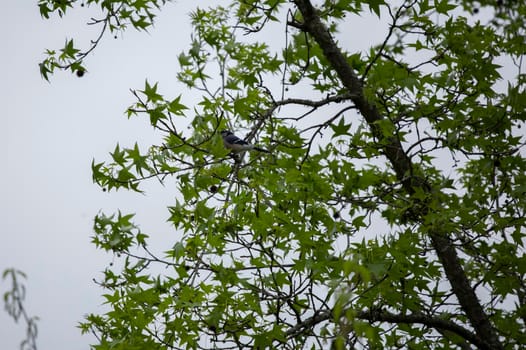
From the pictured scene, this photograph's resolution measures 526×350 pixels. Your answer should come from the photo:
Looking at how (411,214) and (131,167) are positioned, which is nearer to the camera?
(131,167)

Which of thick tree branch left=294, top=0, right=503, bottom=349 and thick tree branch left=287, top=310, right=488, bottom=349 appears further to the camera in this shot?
thick tree branch left=294, top=0, right=503, bottom=349

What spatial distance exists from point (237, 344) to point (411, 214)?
1.87 metres

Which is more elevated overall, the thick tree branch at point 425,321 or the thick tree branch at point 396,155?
the thick tree branch at point 396,155

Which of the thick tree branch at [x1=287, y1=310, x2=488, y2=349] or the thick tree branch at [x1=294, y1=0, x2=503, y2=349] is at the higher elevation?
the thick tree branch at [x1=294, y1=0, x2=503, y2=349]

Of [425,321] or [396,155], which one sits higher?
[396,155]

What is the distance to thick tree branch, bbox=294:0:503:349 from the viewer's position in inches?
199

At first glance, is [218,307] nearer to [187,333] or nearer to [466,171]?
[187,333]

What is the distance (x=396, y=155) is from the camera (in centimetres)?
520

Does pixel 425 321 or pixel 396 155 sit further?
pixel 396 155

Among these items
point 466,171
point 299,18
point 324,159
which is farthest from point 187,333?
point 466,171

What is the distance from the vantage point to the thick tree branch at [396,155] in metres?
5.07

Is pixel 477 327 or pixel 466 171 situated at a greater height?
pixel 466 171

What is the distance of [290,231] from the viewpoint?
372 centimetres

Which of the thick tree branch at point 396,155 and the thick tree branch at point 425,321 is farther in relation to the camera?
the thick tree branch at point 396,155
